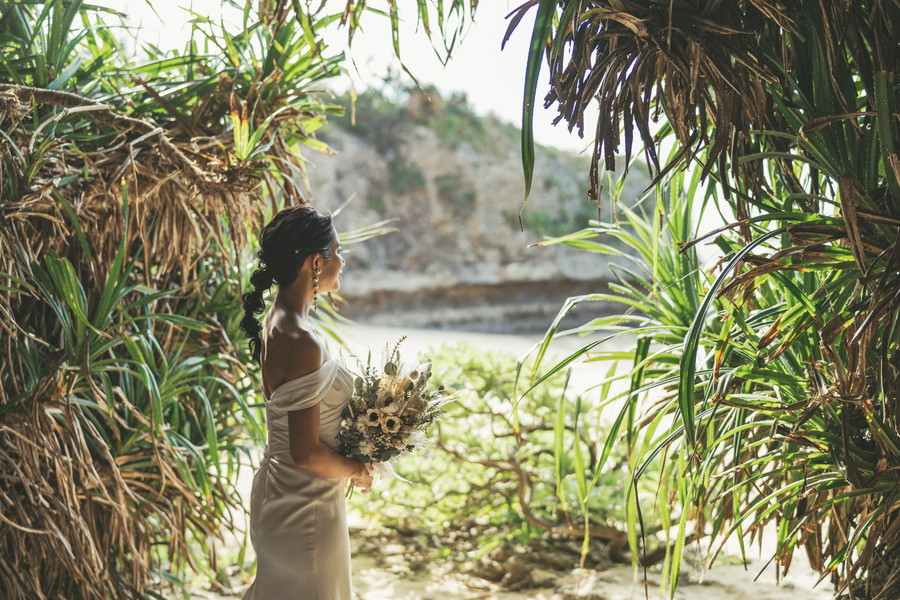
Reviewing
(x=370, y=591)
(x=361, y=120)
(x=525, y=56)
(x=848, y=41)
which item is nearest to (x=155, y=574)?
(x=370, y=591)

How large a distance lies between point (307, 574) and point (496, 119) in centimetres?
1113

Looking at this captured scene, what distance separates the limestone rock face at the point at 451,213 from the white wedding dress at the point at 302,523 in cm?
895

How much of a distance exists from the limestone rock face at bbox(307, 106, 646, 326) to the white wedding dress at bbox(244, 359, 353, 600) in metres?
8.95

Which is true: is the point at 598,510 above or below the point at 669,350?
below

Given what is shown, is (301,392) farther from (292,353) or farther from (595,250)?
(595,250)

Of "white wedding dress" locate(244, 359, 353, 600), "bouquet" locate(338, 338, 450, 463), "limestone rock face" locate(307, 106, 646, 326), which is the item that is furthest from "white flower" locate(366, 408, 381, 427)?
"limestone rock face" locate(307, 106, 646, 326)

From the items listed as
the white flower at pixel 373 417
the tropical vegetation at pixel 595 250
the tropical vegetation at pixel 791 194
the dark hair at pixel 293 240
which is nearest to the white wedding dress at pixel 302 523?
the white flower at pixel 373 417

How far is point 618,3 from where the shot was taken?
4.12 feet

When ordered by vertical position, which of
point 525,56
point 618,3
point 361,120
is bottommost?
point 525,56

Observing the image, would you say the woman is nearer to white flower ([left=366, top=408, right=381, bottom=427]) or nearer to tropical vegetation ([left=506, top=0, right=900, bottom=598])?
white flower ([left=366, top=408, right=381, bottom=427])

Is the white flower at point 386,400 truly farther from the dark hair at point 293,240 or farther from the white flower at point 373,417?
the dark hair at point 293,240

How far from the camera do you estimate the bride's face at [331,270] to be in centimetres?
185

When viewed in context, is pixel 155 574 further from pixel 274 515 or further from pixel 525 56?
pixel 525 56

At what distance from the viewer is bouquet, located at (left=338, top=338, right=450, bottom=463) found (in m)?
1.74
